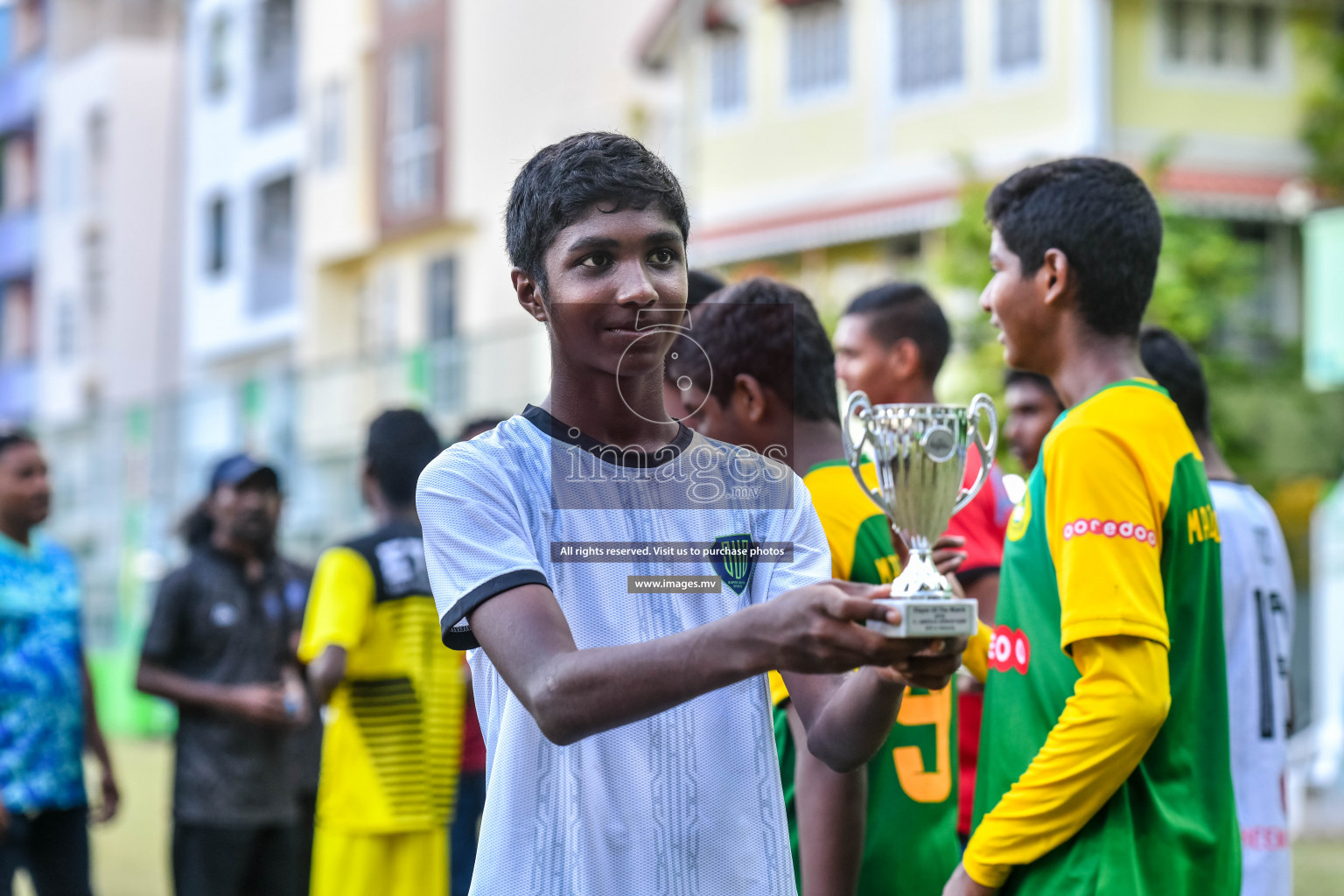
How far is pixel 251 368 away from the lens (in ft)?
110

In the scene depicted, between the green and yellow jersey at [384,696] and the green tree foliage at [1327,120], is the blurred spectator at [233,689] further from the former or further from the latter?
the green tree foliage at [1327,120]

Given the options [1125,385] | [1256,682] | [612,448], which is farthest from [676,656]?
[1256,682]

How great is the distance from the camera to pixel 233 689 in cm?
634

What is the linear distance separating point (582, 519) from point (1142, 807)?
1157 millimetres

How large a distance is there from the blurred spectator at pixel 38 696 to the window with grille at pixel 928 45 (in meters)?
16.4

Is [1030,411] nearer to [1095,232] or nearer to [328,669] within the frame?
[1095,232]

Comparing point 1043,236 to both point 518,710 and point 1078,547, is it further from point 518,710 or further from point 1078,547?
point 518,710

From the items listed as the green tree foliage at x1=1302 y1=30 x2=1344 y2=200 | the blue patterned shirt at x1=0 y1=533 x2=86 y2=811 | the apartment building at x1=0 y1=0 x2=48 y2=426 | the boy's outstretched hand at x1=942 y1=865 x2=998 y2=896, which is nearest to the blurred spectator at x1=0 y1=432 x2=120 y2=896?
the blue patterned shirt at x1=0 y1=533 x2=86 y2=811

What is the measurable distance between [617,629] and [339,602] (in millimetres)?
3497

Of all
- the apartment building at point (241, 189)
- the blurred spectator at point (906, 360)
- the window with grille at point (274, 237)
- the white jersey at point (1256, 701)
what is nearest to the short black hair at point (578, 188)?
the blurred spectator at point (906, 360)

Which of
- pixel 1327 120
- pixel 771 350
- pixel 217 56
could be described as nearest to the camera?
pixel 771 350

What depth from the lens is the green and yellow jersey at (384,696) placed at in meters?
5.66

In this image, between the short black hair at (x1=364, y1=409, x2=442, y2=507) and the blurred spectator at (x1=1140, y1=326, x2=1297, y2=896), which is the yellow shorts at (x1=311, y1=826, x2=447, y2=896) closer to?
the short black hair at (x1=364, y1=409, x2=442, y2=507)

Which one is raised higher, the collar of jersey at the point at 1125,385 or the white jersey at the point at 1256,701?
the collar of jersey at the point at 1125,385
